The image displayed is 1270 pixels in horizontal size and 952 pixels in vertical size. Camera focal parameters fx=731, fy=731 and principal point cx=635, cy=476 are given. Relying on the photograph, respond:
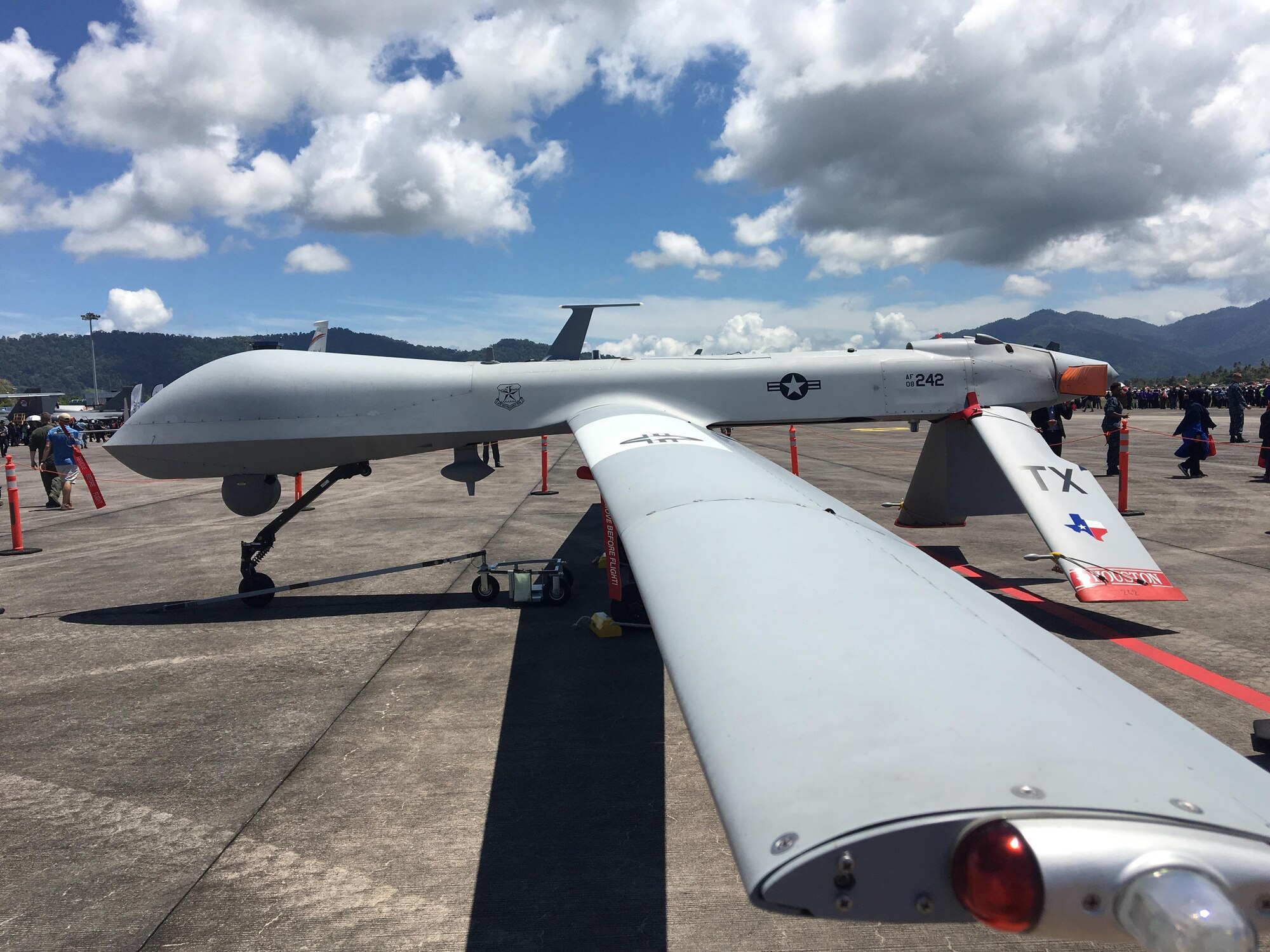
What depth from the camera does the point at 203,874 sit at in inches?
138

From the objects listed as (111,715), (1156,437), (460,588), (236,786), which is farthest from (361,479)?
(1156,437)

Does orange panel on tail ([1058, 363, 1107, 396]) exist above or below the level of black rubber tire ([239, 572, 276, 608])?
above

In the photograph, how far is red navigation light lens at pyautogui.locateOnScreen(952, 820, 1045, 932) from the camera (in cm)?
118

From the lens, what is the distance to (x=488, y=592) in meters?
7.91

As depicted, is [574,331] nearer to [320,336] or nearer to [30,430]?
[320,336]

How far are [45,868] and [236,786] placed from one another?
0.89 meters

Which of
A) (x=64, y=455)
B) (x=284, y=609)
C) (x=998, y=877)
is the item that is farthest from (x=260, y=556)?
(x=64, y=455)

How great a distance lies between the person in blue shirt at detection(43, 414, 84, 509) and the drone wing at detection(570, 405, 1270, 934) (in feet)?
54.5

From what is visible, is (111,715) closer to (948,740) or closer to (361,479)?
(948,740)

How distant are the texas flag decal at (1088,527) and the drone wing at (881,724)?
499 cm

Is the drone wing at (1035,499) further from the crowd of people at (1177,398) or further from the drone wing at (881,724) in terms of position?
the crowd of people at (1177,398)

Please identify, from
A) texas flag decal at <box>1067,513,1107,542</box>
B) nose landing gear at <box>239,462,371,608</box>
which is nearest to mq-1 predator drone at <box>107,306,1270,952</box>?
texas flag decal at <box>1067,513,1107,542</box>

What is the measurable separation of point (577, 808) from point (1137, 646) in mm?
5083

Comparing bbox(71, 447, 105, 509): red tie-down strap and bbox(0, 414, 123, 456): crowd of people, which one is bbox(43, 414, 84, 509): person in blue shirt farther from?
bbox(0, 414, 123, 456): crowd of people
